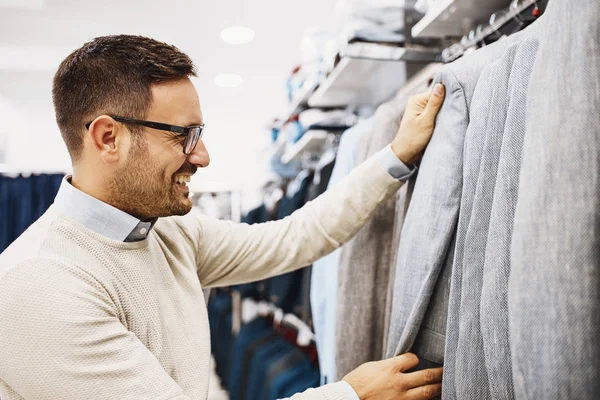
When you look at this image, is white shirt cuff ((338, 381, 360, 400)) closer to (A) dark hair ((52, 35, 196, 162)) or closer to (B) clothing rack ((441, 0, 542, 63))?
(A) dark hair ((52, 35, 196, 162))

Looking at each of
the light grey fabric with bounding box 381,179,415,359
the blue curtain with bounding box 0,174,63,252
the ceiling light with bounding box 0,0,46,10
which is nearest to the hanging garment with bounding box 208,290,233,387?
the blue curtain with bounding box 0,174,63,252

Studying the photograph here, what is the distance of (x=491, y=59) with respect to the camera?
0.92 metres

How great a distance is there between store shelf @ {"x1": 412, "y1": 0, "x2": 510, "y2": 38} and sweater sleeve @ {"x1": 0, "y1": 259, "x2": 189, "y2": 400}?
1.03 m

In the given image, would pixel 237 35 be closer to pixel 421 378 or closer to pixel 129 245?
pixel 129 245

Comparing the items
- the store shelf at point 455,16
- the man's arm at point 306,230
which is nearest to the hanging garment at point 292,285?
the man's arm at point 306,230

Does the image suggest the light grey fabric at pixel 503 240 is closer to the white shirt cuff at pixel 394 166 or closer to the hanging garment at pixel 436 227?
the hanging garment at pixel 436 227

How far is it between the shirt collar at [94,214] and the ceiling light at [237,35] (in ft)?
9.77

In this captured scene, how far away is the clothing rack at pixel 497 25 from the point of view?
1.08 m

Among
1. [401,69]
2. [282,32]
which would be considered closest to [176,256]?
[401,69]

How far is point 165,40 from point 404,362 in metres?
3.62

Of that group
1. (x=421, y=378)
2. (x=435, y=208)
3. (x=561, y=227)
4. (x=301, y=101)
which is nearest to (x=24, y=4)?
(x=301, y=101)

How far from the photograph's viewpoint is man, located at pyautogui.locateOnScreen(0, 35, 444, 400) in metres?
0.88

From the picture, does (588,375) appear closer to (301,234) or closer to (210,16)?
(301,234)

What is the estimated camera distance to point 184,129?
3.69 feet
